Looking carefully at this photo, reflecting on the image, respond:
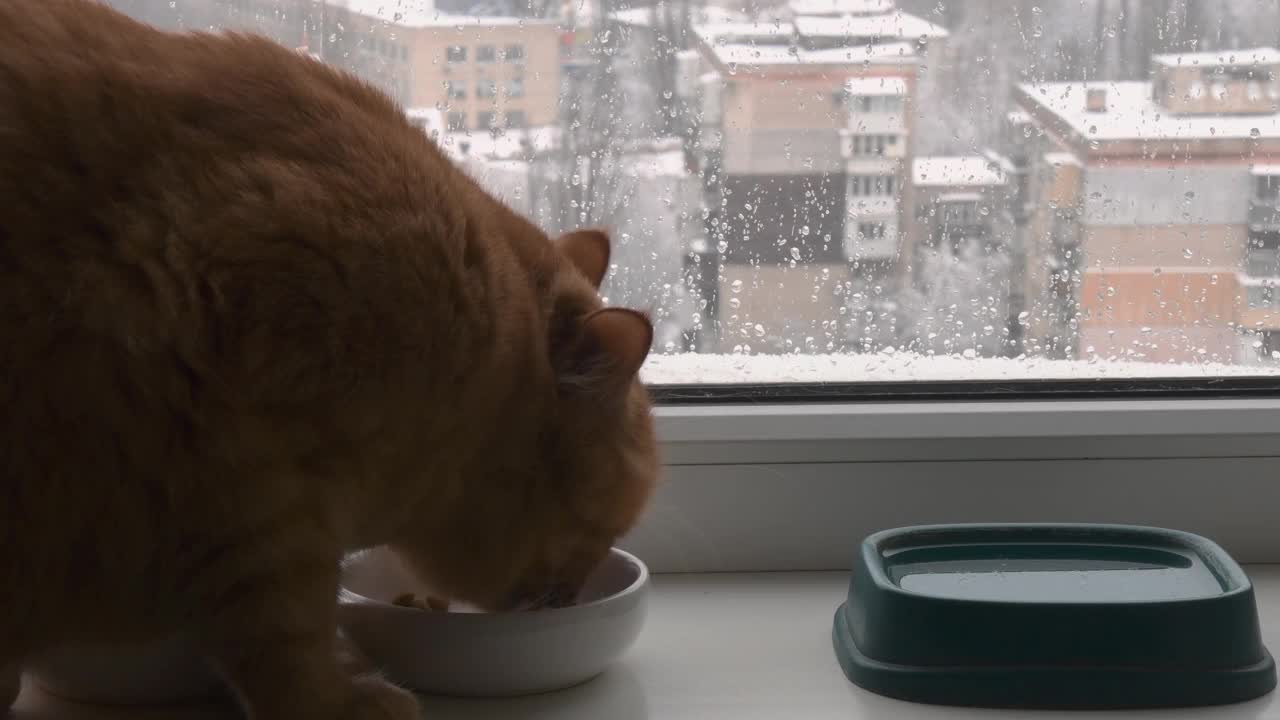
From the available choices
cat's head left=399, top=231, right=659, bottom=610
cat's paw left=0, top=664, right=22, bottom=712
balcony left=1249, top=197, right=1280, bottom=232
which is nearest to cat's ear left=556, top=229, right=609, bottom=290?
cat's head left=399, top=231, right=659, bottom=610

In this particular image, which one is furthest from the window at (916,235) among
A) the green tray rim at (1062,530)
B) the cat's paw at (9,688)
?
the cat's paw at (9,688)

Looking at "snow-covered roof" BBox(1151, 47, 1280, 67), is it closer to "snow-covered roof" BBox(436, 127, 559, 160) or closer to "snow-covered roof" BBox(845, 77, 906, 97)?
"snow-covered roof" BBox(845, 77, 906, 97)

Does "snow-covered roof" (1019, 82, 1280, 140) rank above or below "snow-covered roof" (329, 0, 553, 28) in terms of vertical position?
below

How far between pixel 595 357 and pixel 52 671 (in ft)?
1.53

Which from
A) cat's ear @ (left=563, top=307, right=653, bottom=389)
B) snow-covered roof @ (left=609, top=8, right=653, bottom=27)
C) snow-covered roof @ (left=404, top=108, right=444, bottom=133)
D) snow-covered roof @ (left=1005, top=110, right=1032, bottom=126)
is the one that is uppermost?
snow-covered roof @ (left=609, top=8, right=653, bottom=27)

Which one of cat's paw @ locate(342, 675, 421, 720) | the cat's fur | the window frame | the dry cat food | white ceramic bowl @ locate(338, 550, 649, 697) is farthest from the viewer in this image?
the window frame

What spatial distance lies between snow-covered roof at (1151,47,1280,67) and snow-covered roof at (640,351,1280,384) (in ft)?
0.97

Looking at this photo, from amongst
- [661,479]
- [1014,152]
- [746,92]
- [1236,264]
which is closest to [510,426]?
[661,479]

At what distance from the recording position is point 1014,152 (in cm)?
133

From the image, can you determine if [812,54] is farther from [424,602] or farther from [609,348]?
[424,602]

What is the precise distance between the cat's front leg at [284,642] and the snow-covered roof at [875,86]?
28.1 inches

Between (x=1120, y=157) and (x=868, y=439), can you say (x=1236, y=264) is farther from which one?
(x=868, y=439)

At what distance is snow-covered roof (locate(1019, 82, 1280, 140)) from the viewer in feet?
4.36

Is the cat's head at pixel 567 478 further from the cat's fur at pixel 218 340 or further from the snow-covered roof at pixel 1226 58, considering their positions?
the snow-covered roof at pixel 1226 58
